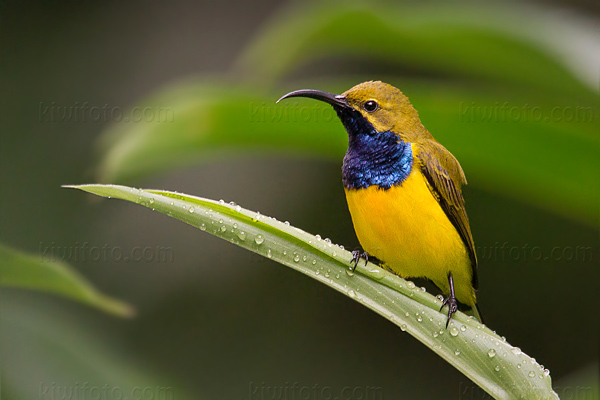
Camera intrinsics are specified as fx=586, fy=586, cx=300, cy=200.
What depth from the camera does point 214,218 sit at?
120cm

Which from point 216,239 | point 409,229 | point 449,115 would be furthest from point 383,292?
point 216,239

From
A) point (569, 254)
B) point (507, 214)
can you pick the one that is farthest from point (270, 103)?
point (569, 254)

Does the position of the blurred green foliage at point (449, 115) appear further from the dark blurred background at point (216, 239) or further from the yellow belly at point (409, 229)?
the dark blurred background at point (216, 239)

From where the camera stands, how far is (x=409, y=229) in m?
1.90

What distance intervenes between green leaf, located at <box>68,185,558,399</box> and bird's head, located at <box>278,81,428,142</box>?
2.38 ft

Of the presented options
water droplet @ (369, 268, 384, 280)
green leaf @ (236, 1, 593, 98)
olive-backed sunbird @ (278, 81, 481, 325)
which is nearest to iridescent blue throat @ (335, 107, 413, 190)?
olive-backed sunbird @ (278, 81, 481, 325)

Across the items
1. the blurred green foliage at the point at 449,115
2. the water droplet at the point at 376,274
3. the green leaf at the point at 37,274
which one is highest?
the blurred green foliage at the point at 449,115

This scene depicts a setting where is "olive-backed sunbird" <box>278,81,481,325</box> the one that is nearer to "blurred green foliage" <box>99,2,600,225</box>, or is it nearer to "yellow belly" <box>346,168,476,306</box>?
"yellow belly" <box>346,168,476,306</box>

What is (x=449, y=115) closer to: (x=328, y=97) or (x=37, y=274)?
(x=328, y=97)

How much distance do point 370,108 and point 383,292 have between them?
0.83 metres

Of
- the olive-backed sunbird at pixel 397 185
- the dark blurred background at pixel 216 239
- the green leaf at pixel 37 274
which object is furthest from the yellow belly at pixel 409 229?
the dark blurred background at pixel 216 239

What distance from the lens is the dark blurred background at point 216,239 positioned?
331 centimetres

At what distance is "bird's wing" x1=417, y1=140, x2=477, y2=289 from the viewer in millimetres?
1953

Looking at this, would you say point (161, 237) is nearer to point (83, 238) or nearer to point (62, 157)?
point (83, 238)
